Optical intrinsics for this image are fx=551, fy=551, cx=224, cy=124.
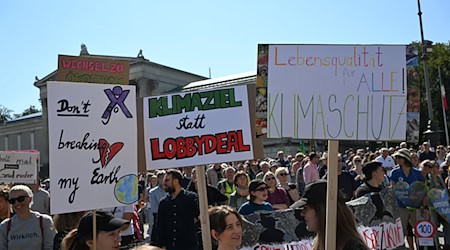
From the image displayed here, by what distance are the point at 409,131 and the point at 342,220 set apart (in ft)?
3.88

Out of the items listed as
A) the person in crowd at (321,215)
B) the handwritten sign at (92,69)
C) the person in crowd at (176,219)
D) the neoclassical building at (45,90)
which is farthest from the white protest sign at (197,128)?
the neoclassical building at (45,90)

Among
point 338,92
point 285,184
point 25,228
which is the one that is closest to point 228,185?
point 285,184

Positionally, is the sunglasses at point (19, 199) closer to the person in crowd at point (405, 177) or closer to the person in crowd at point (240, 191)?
the person in crowd at point (240, 191)

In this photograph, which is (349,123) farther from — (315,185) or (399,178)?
(399,178)

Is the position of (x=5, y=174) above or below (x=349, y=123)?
below

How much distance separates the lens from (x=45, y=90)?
70125 millimetres

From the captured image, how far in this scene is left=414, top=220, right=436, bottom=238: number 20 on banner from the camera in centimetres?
737

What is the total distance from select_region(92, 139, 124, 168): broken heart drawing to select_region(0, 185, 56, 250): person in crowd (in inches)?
56.6

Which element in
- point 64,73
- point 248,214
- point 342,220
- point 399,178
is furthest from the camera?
point 399,178

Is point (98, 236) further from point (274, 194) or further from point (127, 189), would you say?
point (274, 194)

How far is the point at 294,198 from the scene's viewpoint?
912 cm

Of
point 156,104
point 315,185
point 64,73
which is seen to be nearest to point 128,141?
point 156,104

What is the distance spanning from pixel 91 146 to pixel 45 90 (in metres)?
69.7

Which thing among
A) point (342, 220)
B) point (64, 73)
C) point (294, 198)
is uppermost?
point (64, 73)
